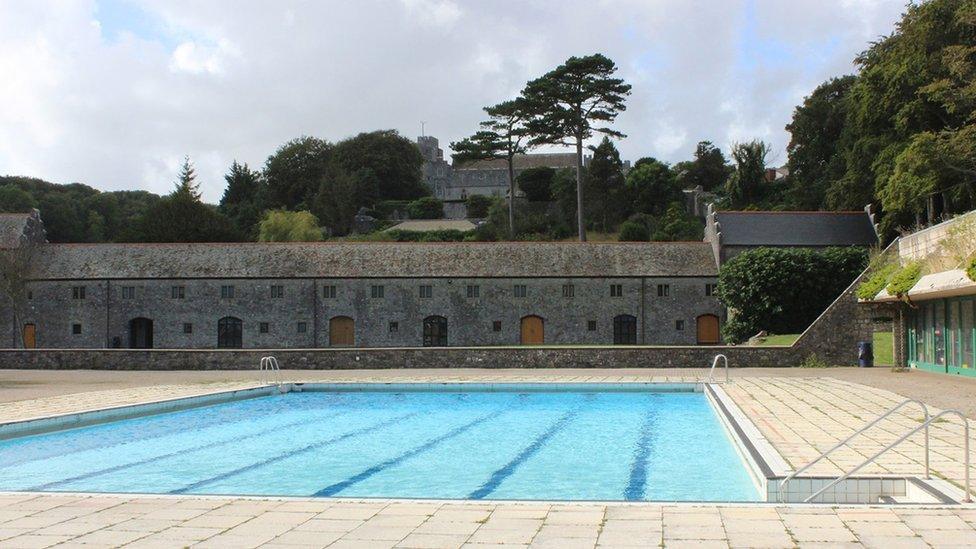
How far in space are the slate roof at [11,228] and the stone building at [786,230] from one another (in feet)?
126

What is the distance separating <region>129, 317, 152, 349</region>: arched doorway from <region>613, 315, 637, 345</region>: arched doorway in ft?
81.3

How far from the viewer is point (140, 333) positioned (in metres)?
49.2

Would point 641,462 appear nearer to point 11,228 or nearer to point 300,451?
point 300,451

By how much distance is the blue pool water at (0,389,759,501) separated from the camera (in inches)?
444

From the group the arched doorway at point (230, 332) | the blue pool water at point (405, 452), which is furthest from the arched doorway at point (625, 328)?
the blue pool water at point (405, 452)

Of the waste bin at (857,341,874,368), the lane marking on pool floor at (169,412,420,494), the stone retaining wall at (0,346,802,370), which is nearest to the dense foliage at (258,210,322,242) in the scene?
the stone retaining wall at (0,346,802,370)

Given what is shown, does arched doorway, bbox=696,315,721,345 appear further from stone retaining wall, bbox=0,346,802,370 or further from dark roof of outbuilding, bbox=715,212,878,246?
stone retaining wall, bbox=0,346,802,370

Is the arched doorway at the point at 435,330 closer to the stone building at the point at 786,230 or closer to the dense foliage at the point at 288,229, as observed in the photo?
the stone building at the point at 786,230

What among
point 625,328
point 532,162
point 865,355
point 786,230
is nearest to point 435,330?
point 625,328

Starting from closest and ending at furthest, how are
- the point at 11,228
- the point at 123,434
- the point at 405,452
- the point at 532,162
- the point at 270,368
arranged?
the point at 405,452, the point at 123,434, the point at 270,368, the point at 11,228, the point at 532,162

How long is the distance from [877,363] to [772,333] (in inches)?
327

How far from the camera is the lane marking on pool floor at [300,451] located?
11523 millimetres

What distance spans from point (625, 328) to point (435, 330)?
32.7 ft

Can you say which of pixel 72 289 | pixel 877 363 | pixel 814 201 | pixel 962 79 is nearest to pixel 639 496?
pixel 877 363
